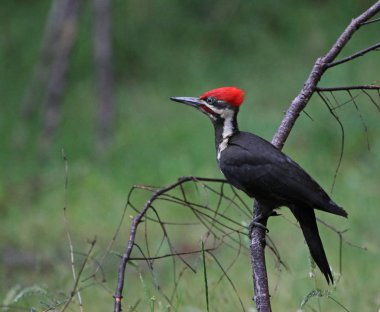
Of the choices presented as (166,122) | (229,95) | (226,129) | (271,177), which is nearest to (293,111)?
(271,177)

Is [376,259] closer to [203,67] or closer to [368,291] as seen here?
[368,291]

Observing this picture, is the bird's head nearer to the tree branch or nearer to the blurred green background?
the tree branch

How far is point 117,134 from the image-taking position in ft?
28.7

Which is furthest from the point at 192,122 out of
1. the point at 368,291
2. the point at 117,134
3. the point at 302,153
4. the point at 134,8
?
the point at 368,291

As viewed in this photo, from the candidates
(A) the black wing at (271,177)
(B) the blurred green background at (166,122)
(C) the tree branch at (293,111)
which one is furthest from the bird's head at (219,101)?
(B) the blurred green background at (166,122)

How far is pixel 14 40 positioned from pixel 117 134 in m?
2.10

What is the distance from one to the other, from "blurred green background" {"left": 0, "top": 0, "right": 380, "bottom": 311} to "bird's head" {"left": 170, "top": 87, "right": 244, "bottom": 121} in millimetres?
1471

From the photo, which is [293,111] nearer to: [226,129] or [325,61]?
[325,61]

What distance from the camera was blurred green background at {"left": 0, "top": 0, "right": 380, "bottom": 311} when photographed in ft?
20.6

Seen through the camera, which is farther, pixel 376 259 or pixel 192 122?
pixel 192 122

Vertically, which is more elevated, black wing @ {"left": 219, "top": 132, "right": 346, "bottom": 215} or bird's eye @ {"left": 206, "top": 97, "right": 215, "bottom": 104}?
bird's eye @ {"left": 206, "top": 97, "right": 215, "bottom": 104}

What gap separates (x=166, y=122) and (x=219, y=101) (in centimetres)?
546

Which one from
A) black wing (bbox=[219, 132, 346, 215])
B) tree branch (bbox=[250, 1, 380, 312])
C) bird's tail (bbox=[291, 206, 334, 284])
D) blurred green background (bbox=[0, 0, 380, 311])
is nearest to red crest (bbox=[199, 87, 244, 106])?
black wing (bbox=[219, 132, 346, 215])

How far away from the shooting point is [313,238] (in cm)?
305
